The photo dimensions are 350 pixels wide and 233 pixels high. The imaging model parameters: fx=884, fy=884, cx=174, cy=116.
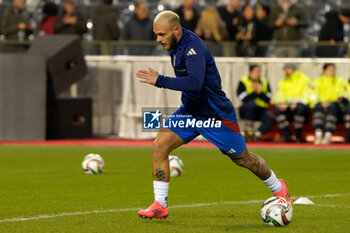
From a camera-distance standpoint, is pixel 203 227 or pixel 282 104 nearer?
pixel 203 227

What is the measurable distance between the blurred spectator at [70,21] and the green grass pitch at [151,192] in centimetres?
446

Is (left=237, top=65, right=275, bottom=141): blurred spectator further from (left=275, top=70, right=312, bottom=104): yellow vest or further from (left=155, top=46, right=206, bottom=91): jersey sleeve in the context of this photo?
(left=155, top=46, right=206, bottom=91): jersey sleeve

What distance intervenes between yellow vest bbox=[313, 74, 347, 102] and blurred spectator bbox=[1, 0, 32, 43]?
284 inches

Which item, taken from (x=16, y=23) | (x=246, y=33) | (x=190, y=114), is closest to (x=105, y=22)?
(x=16, y=23)

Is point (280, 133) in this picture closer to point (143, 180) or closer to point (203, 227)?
point (143, 180)

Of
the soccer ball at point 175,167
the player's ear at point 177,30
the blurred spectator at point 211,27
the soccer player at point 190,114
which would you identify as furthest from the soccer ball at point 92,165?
the blurred spectator at point 211,27

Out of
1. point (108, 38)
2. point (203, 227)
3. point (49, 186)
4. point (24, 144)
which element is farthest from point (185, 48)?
point (108, 38)

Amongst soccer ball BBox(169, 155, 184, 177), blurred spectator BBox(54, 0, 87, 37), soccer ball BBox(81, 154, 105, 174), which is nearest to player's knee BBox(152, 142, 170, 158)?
soccer ball BBox(169, 155, 184, 177)

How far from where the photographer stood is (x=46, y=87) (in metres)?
20.7

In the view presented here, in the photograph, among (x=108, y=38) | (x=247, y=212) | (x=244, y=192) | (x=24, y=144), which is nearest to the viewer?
(x=247, y=212)

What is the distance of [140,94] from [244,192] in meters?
11.1

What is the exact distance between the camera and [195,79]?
7.93 meters

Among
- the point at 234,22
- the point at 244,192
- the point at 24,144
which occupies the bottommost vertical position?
the point at 24,144

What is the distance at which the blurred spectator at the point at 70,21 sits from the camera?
69.5ft
